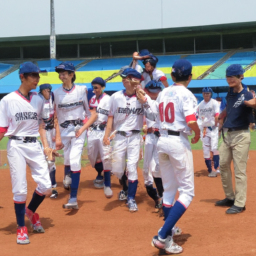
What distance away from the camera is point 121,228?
5.76 meters

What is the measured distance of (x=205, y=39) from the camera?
30297 millimetres

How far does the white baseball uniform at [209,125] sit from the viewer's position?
32.7 ft

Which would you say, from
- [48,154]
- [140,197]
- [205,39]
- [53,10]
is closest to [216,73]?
[205,39]

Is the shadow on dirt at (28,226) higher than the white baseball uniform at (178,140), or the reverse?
the white baseball uniform at (178,140)

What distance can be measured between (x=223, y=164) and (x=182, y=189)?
2.13 metres

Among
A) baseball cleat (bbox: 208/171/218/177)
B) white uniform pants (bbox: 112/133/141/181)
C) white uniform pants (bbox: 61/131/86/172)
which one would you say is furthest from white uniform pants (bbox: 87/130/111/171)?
baseball cleat (bbox: 208/171/218/177)

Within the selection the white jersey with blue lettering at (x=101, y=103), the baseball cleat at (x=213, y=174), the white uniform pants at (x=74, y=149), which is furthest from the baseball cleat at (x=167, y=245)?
the baseball cleat at (x=213, y=174)

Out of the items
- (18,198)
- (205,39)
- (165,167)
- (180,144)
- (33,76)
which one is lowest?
(18,198)

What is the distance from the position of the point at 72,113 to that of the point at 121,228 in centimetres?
247

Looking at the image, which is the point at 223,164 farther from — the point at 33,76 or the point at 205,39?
the point at 205,39

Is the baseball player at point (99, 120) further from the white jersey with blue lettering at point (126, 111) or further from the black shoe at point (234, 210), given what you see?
the black shoe at point (234, 210)

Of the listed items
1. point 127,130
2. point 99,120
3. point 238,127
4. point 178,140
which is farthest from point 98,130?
point 178,140

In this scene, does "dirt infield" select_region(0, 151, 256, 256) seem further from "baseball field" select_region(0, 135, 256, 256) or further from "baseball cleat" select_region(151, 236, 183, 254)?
"baseball cleat" select_region(151, 236, 183, 254)

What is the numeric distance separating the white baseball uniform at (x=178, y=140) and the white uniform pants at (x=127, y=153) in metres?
1.70
